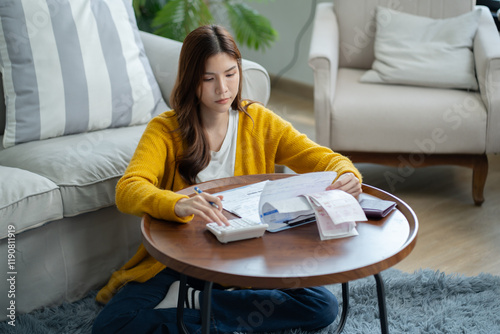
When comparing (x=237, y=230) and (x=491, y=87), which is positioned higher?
(x=237, y=230)

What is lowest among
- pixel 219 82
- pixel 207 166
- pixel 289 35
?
pixel 289 35

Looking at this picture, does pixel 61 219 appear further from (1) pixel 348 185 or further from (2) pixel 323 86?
(2) pixel 323 86

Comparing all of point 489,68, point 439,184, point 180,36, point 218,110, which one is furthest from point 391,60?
point 218,110

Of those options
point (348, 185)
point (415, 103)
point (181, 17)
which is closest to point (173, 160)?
point (348, 185)

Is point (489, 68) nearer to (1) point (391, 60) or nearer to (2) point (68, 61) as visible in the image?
(1) point (391, 60)

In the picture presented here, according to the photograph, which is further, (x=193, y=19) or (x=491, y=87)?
(x=193, y=19)

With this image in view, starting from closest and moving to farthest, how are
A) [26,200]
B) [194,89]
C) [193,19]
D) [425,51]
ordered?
[194,89] → [26,200] → [425,51] → [193,19]

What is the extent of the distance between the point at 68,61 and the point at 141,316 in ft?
3.03

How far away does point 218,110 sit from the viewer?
147cm

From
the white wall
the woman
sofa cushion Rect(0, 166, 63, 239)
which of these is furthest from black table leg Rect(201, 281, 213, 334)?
the white wall

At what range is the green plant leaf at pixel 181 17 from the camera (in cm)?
282

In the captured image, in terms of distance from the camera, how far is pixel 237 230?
1195 millimetres

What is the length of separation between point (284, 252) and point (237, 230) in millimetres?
102

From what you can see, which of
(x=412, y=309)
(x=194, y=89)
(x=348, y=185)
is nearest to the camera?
(x=348, y=185)
